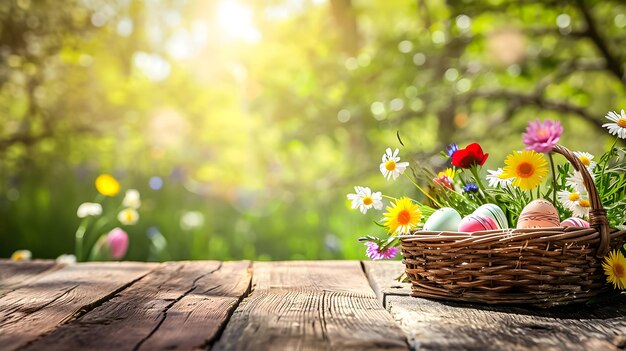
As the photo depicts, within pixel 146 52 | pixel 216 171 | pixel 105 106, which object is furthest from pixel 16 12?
pixel 216 171

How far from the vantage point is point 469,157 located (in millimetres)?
1657

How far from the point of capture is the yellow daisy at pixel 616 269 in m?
1.49

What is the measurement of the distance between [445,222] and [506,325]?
0.36m

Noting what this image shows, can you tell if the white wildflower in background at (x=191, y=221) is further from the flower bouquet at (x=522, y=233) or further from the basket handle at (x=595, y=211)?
the basket handle at (x=595, y=211)

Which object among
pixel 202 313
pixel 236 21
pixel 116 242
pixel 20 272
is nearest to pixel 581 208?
pixel 202 313

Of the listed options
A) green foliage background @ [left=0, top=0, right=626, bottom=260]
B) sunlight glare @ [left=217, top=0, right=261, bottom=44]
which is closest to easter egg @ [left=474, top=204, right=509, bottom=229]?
green foliage background @ [left=0, top=0, right=626, bottom=260]

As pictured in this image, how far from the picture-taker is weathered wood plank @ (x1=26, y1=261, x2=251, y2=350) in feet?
3.88

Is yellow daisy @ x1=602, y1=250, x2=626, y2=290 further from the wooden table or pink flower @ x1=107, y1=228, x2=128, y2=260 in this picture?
pink flower @ x1=107, y1=228, x2=128, y2=260

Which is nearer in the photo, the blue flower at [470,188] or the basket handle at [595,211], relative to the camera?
the basket handle at [595,211]

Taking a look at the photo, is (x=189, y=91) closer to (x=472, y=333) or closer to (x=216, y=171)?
(x=216, y=171)

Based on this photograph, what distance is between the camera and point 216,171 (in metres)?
8.36

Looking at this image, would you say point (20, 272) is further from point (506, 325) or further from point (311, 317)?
point (506, 325)

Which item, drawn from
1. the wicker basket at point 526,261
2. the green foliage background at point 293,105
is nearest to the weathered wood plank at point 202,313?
the wicker basket at point 526,261

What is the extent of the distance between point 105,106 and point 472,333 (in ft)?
20.6
